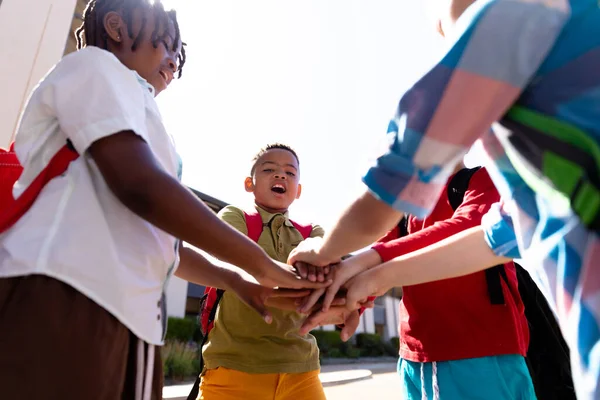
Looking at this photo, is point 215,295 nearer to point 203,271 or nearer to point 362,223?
point 203,271

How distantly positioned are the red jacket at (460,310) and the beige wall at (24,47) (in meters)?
8.94

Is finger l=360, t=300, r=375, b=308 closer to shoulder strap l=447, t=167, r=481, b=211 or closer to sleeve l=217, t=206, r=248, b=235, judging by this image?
shoulder strap l=447, t=167, r=481, b=211

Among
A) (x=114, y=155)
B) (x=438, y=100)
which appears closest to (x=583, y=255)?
(x=438, y=100)

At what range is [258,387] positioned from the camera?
7.24 feet

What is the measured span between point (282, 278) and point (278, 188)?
1311 mm

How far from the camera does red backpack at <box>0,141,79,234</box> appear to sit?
109cm

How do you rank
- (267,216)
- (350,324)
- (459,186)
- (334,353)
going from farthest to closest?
(334,353)
(267,216)
(350,324)
(459,186)

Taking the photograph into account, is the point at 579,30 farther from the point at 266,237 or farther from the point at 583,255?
the point at 266,237

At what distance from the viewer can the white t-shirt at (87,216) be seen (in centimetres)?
104

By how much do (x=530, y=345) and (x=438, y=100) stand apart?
182cm

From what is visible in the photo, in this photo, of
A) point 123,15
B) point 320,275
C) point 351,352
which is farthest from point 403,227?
point 351,352

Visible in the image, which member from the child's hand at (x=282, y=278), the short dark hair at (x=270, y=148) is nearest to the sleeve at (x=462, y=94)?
the child's hand at (x=282, y=278)

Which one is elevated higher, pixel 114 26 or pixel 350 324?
pixel 114 26

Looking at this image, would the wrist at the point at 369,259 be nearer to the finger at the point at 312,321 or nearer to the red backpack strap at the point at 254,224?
the finger at the point at 312,321
